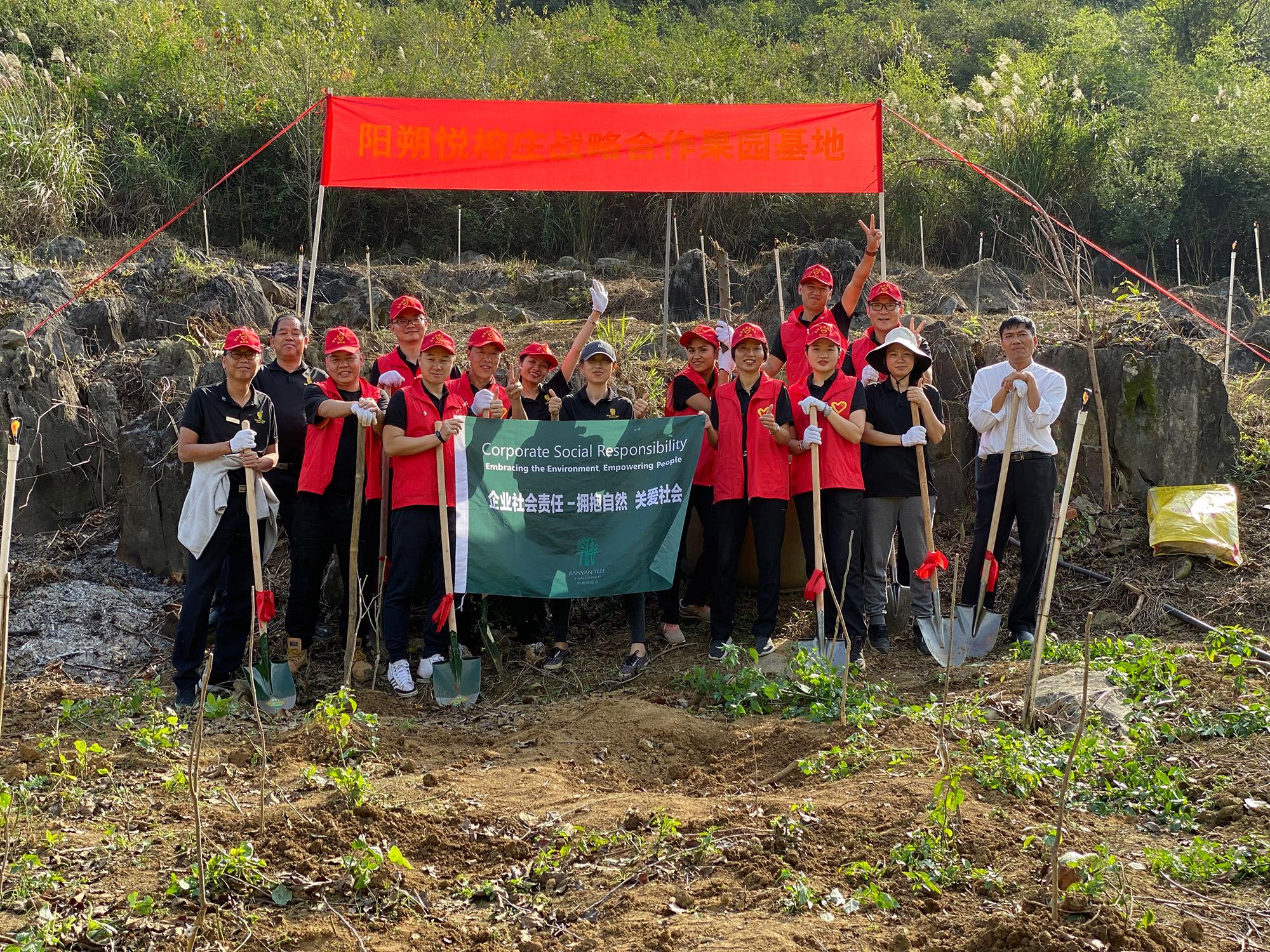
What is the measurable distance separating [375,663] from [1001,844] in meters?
3.60

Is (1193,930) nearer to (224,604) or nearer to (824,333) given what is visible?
(824,333)

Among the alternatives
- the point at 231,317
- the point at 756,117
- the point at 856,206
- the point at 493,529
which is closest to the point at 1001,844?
the point at 493,529

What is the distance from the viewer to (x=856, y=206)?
642 inches

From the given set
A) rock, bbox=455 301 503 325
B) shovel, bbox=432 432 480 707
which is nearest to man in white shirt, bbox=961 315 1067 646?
shovel, bbox=432 432 480 707

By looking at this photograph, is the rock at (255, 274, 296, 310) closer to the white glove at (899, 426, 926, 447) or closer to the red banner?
the red banner

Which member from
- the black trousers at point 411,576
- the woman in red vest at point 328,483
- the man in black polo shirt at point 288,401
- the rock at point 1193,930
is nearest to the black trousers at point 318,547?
the woman in red vest at point 328,483

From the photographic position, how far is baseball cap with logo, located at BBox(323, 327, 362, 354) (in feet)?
21.1

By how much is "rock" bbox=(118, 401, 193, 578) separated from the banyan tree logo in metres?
2.93

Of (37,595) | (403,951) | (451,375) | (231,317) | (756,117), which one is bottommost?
(403,951)

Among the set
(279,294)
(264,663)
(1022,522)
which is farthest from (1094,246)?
(279,294)

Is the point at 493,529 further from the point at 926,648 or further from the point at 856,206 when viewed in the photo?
the point at 856,206

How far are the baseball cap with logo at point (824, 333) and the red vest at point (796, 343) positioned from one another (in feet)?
0.81

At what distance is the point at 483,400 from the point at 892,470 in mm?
2421

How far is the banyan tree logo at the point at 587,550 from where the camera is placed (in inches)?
263
